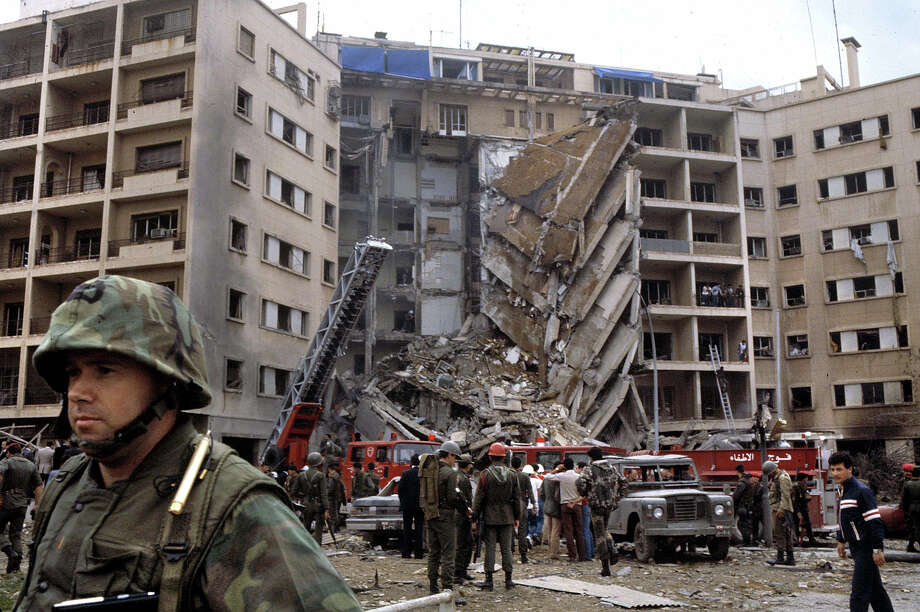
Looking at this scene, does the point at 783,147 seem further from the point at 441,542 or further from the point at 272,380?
the point at 441,542

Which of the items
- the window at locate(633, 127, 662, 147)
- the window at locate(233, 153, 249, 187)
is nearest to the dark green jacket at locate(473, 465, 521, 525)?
the window at locate(233, 153, 249, 187)

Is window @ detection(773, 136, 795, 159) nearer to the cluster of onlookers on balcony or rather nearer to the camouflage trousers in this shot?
the cluster of onlookers on balcony

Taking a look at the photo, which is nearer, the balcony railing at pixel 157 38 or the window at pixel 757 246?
the balcony railing at pixel 157 38

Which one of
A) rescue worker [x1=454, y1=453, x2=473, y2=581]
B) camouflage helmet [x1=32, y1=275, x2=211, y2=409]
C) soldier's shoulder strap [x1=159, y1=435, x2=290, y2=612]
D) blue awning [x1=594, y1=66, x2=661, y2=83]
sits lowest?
rescue worker [x1=454, y1=453, x2=473, y2=581]

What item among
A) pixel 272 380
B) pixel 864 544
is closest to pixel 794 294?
pixel 272 380

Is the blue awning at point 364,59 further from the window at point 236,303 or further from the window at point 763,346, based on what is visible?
the window at point 763,346

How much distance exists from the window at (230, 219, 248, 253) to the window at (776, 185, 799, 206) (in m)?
33.1

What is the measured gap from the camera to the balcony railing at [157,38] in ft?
116

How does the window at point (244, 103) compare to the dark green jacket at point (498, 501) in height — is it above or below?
above

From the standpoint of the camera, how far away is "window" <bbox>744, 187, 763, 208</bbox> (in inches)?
2060

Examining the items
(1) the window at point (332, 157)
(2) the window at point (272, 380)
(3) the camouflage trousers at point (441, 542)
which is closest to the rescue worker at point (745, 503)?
(3) the camouflage trousers at point (441, 542)

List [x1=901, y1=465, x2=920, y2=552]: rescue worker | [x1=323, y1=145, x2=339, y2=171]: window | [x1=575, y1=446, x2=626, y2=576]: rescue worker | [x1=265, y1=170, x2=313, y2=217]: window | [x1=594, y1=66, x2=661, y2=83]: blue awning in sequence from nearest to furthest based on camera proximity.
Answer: [x1=575, y1=446, x2=626, y2=576]: rescue worker
[x1=901, y1=465, x2=920, y2=552]: rescue worker
[x1=265, y1=170, x2=313, y2=217]: window
[x1=323, y1=145, x2=339, y2=171]: window
[x1=594, y1=66, x2=661, y2=83]: blue awning

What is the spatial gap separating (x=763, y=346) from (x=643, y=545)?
37988 mm

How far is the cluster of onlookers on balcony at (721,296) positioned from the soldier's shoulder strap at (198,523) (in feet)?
162
